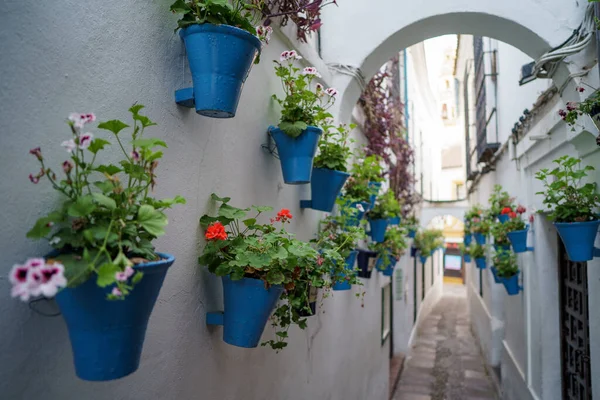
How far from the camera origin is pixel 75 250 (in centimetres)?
107

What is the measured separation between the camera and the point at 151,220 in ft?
3.57

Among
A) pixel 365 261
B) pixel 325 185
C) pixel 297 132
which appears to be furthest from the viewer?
pixel 365 261

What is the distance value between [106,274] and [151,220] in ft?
0.64

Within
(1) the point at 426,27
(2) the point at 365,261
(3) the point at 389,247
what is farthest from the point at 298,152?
(3) the point at 389,247

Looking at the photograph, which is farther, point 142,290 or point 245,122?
point 245,122

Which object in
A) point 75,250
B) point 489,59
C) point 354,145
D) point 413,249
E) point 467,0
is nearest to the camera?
point 75,250

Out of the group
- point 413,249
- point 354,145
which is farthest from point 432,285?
point 354,145

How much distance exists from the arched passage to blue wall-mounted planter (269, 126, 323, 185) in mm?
1387

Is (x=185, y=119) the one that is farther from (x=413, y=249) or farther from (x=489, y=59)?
(x=413, y=249)

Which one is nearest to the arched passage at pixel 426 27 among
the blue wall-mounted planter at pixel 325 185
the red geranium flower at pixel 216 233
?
the blue wall-mounted planter at pixel 325 185

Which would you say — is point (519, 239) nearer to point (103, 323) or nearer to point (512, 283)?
point (512, 283)

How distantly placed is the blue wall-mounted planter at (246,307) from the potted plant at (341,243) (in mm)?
522

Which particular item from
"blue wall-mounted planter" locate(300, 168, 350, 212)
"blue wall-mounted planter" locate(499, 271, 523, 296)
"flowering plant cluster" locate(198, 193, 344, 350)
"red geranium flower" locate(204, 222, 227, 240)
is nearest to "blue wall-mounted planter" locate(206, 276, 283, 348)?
"flowering plant cluster" locate(198, 193, 344, 350)

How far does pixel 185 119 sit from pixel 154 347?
879 millimetres
